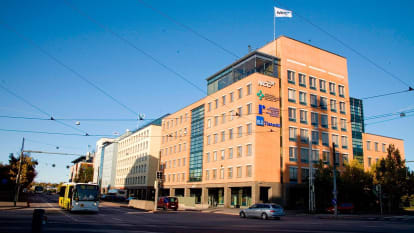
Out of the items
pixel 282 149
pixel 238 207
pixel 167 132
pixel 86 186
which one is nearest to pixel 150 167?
pixel 167 132

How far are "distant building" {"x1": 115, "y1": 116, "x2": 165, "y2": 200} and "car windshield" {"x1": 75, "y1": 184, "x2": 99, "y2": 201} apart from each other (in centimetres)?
4615

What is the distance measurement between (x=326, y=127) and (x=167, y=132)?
38870 mm

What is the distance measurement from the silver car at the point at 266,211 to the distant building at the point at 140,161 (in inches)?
1884

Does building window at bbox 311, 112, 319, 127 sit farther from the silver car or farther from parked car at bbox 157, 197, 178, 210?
the silver car

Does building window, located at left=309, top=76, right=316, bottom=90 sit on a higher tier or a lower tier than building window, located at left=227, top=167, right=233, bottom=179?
higher

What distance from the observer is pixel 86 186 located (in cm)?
3041

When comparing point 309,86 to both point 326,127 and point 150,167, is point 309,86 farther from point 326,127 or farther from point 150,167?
point 150,167

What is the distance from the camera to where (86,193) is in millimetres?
29969

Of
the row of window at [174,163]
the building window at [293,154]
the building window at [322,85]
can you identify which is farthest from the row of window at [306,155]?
the row of window at [174,163]

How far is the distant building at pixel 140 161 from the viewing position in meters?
85.0

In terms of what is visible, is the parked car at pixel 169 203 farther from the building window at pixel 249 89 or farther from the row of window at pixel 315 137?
the row of window at pixel 315 137

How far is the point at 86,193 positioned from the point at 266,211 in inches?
657

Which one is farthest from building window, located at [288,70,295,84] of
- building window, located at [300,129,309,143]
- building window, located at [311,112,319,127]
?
building window, located at [300,129,309,143]

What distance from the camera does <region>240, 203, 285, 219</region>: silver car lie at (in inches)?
1166
